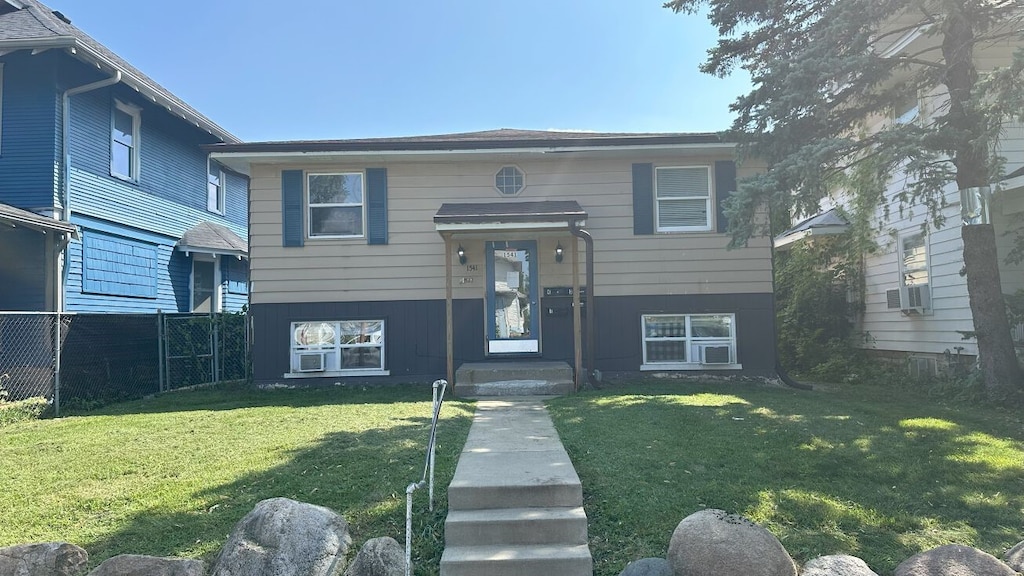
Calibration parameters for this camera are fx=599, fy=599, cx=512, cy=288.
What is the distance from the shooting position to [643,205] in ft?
34.5

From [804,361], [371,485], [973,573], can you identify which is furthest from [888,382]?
[371,485]

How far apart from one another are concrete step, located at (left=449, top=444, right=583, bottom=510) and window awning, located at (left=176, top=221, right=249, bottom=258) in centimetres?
1075

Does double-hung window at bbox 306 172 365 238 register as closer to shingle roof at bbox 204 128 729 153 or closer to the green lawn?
shingle roof at bbox 204 128 729 153

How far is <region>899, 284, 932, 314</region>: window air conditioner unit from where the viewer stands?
10.8 metres

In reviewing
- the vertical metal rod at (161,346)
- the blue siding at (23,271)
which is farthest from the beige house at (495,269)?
the blue siding at (23,271)

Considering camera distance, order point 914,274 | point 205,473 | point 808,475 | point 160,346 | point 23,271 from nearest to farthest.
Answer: point 808,475 < point 205,473 < point 160,346 < point 23,271 < point 914,274

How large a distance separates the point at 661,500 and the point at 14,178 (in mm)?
12061

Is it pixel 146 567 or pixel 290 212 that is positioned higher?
pixel 290 212

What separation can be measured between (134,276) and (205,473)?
9448 mm

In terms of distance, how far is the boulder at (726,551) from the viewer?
350 centimetres

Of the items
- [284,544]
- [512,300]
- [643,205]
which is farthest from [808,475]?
[643,205]

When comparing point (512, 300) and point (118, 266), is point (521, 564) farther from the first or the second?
point (118, 266)

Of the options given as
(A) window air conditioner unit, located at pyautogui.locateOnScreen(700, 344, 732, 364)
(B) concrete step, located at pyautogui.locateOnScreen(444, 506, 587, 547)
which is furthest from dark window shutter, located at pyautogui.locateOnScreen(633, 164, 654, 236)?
(B) concrete step, located at pyautogui.locateOnScreen(444, 506, 587, 547)

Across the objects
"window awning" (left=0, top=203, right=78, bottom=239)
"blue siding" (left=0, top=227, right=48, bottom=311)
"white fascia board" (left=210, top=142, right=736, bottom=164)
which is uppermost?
"white fascia board" (left=210, top=142, right=736, bottom=164)
